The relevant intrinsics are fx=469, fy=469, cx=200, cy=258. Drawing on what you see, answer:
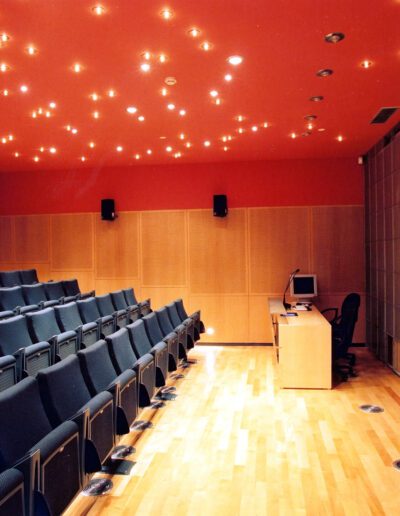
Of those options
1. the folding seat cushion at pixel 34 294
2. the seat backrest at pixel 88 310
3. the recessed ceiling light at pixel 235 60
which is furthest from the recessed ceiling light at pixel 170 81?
the folding seat cushion at pixel 34 294

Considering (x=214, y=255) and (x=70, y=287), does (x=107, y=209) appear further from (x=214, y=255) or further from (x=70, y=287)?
(x=214, y=255)

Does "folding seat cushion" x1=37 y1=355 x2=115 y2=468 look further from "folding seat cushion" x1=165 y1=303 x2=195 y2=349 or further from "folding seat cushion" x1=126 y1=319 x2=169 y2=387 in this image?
"folding seat cushion" x1=165 y1=303 x2=195 y2=349

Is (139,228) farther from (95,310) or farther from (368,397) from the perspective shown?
(368,397)

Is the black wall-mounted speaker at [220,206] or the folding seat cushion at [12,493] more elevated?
the black wall-mounted speaker at [220,206]

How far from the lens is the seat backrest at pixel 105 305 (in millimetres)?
6566

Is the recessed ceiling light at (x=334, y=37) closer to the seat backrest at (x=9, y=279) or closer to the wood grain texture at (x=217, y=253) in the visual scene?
the wood grain texture at (x=217, y=253)

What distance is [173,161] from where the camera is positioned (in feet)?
28.8

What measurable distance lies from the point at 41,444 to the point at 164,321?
379 centimetres

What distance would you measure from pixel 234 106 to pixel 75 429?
417cm

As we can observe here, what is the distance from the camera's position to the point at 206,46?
12.9 feet

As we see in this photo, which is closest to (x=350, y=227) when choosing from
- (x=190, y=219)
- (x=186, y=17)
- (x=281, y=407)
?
(x=190, y=219)

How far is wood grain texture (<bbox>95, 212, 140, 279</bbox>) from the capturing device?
9094mm

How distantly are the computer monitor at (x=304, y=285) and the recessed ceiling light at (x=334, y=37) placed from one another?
4779 millimetres

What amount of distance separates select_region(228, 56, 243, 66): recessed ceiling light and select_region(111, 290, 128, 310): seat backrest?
398cm
